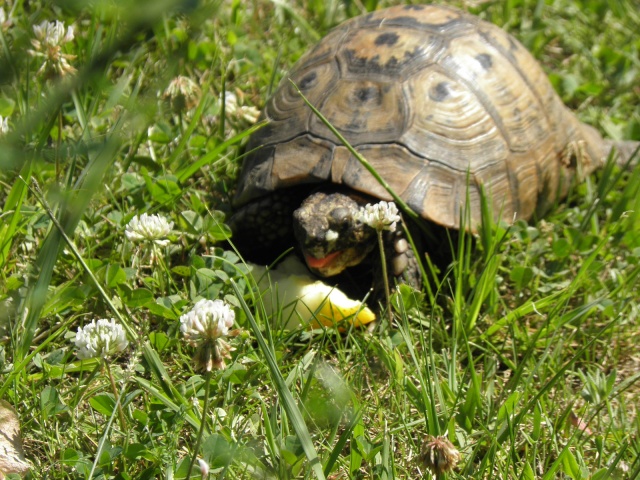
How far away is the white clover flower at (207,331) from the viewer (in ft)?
5.87

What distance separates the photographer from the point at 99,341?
6.53ft

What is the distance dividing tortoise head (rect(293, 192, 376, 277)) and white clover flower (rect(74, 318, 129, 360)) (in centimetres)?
94

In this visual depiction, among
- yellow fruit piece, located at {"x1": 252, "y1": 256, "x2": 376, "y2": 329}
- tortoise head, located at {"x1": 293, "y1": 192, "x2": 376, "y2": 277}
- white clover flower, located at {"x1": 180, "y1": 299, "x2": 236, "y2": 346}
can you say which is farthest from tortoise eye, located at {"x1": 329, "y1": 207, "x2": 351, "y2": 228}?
white clover flower, located at {"x1": 180, "y1": 299, "x2": 236, "y2": 346}

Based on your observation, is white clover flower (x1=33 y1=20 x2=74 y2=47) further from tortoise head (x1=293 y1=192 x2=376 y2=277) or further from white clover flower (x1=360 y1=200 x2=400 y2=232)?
white clover flower (x1=360 y1=200 x2=400 y2=232)

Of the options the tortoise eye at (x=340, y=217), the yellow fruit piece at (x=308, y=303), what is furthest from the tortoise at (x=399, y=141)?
the yellow fruit piece at (x=308, y=303)

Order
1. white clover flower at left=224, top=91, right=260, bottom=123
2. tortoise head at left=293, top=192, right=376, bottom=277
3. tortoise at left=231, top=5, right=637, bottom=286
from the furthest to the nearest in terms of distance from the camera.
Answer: white clover flower at left=224, top=91, right=260, bottom=123
tortoise at left=231, top=5, right=637, bottom=286
tortoise head at left=293, top=192, right=376, bottom=277

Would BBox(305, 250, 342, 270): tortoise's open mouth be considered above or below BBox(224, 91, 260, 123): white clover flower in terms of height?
below

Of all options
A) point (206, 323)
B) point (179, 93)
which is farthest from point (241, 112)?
point (206, 323)

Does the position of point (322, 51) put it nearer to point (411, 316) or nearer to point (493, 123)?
point (493, 123)

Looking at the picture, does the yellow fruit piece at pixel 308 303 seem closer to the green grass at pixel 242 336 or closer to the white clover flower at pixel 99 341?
the green grass at pixel 242 336

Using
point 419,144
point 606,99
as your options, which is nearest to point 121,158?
point 419,144

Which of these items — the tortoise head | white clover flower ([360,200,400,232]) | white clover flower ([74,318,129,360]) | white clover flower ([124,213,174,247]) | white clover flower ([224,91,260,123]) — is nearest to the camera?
white clover flower ([74,318,129,360])

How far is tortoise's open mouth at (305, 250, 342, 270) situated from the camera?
9.23 feet

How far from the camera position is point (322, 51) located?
340 cm
